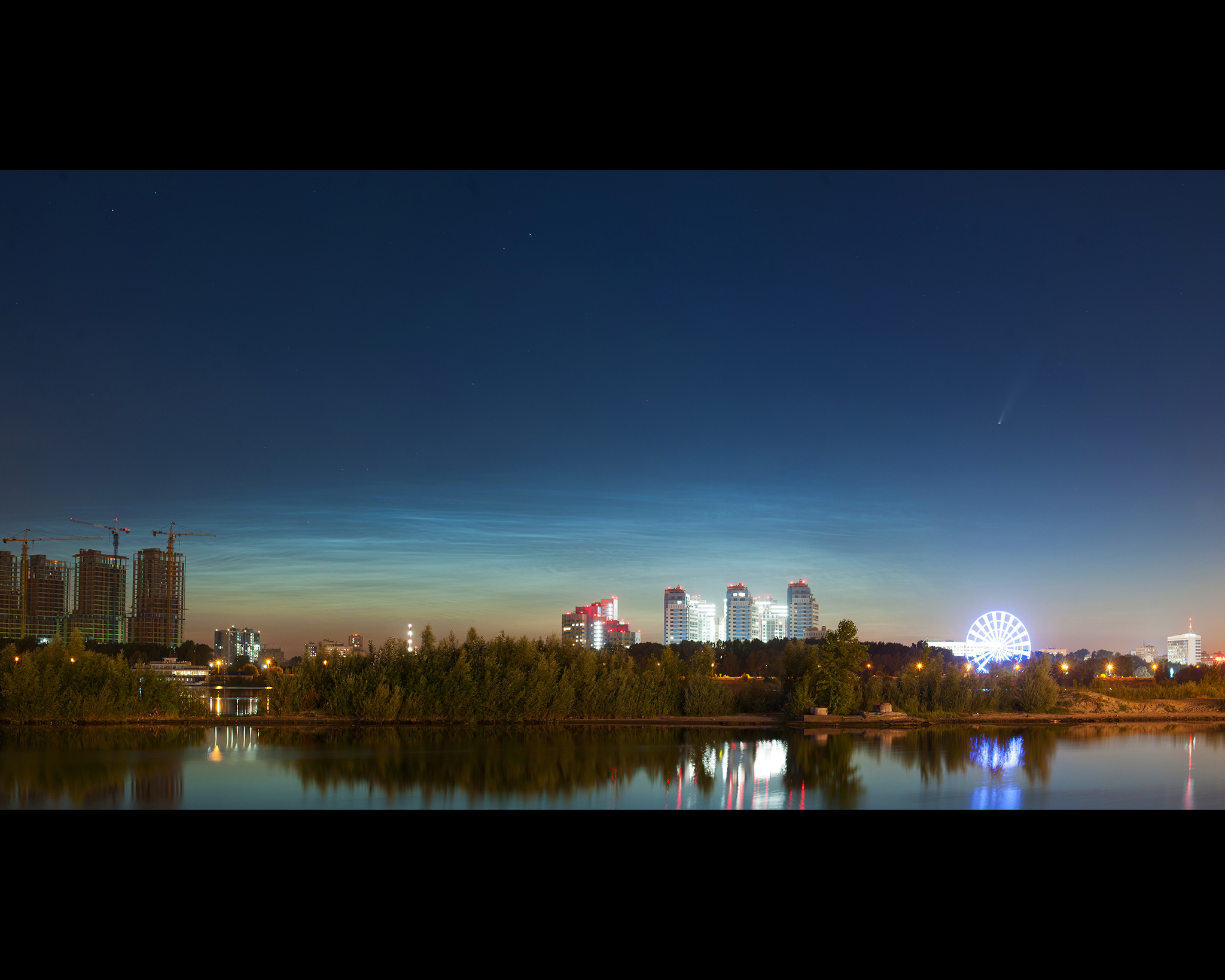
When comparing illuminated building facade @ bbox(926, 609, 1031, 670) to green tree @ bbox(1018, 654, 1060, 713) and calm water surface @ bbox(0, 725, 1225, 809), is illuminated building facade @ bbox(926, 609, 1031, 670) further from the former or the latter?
calm water surface @ bbox(0, 725, 1225, 809)

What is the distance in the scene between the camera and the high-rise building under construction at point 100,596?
1041 inches

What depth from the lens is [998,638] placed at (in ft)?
90.4

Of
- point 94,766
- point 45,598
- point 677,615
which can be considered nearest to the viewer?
point 94,766

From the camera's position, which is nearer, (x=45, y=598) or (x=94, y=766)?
(x=94, y=766)

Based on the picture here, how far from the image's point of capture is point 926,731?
17.3 meters

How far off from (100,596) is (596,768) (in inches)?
924

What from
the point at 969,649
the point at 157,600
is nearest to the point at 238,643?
the point at 157,600

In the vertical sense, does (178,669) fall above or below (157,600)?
below

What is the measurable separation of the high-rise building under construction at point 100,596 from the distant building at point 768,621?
2166 centimetres

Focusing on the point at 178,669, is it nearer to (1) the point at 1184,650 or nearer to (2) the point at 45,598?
(2) the point at 45,598

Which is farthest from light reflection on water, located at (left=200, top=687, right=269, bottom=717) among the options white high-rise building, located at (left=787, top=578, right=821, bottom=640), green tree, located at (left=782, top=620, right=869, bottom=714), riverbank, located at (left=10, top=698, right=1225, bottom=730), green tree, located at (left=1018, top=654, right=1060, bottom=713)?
green tree, located at (left=1018, top=654, right=1060, bottom=713)
